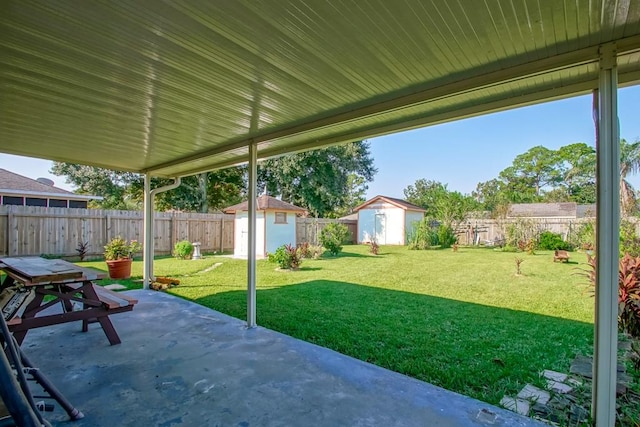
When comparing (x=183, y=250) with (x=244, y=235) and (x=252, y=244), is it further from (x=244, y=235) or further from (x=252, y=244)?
(x=252, y=244)

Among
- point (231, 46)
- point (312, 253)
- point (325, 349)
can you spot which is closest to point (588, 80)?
point (231, 46)

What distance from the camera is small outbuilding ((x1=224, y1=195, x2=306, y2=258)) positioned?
11258 millimetres

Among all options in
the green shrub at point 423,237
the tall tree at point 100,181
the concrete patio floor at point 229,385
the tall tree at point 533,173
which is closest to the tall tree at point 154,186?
the tall tree at point 100,181

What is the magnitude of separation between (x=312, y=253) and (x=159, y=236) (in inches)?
213

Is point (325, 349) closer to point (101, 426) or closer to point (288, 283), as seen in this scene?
point (101, 426)

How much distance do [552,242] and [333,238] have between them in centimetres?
820

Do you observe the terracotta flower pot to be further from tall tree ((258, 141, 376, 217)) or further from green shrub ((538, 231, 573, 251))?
green shrub ((538, 231, 573, 251))

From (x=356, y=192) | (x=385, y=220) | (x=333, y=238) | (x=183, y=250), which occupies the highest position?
(x=356, y=192)

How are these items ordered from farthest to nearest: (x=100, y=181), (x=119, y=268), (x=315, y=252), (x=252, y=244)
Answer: (x=100, y=181) < (x=315, y=252) < (x=119, y=268) < (x=252, y=244)

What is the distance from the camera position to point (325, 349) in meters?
3.43

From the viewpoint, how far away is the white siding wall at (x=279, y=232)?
11.4 meters

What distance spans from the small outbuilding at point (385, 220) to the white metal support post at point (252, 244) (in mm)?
13213

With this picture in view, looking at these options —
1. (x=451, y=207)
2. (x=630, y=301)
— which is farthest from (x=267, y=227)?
(x=630, y=301)

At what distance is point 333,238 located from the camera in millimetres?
11836
